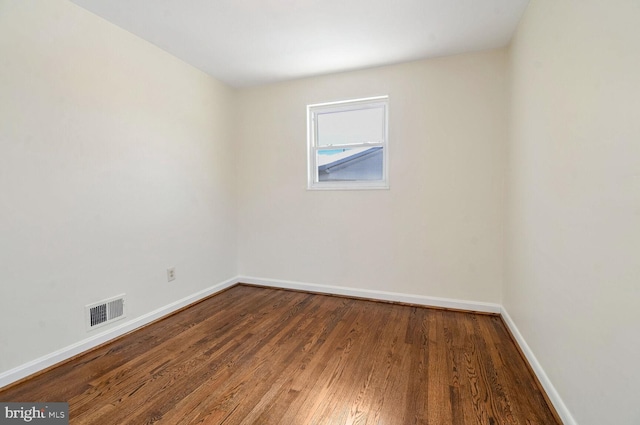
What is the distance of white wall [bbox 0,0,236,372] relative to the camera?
177 cm

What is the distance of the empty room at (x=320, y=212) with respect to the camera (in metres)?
1.35

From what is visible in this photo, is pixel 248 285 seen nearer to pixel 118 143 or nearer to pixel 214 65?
pixel 118 143

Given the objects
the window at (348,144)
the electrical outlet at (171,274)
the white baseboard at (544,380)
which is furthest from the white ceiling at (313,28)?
the white baseboard at (544,380)

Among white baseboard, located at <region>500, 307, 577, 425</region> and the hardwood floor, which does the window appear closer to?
the hardwood floor

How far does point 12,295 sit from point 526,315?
11.1 ft

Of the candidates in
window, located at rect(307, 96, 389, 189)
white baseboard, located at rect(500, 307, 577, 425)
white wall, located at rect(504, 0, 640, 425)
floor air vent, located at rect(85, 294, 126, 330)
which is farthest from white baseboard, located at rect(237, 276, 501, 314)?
floor air vent, located at rect(85, 294, 126, 330)

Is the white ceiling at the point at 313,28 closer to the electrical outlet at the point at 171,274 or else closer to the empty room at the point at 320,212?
the empty room at the point at 320,212

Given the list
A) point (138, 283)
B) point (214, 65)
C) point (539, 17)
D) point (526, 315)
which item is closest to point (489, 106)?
point (539, 17)

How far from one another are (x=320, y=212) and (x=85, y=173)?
219cm

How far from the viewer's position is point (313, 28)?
2.34 metres

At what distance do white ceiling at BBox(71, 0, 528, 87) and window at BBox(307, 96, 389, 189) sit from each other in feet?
1.56

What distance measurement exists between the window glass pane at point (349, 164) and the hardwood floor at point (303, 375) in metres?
1.53

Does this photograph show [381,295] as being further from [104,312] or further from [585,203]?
[104,312]

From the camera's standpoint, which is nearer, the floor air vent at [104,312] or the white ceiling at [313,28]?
the white ceiling at [313,28]
